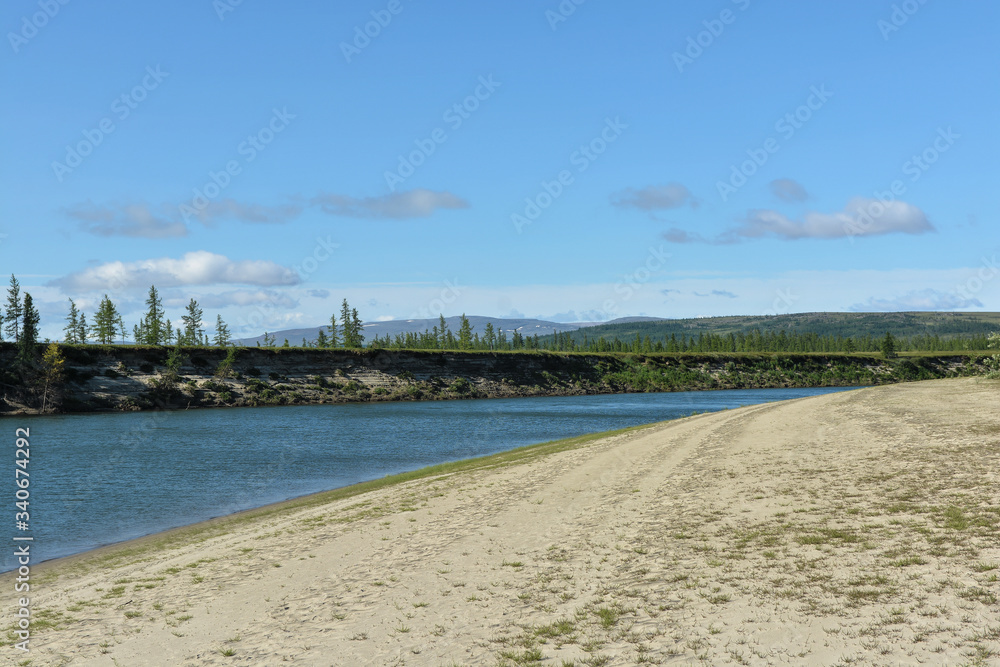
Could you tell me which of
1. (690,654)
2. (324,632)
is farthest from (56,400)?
(690,654)

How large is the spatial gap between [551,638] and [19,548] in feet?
69.1

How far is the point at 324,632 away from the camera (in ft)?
42.2

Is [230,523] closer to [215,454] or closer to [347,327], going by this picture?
[215,454]

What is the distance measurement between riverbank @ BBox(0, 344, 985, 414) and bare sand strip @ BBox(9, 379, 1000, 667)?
82.9 m

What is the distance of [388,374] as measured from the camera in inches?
4911

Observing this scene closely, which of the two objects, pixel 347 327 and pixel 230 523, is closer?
pixel 230 523

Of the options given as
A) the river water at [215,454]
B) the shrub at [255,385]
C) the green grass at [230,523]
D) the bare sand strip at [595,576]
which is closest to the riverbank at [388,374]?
the shrub at [255,385]

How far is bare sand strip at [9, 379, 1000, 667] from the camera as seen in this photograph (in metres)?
11.3

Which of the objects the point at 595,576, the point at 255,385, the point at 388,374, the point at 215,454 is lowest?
the point at 215,454

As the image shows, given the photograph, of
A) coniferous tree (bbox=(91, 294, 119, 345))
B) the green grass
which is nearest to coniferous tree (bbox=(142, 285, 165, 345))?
coniferous tree (bbox=(91, 294, 119, 345))

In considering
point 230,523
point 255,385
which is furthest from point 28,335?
point 230,523

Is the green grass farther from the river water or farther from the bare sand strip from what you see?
the river water

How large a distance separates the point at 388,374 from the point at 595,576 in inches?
4413

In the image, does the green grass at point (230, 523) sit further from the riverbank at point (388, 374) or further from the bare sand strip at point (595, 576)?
the riverbank at point (388, 374)
